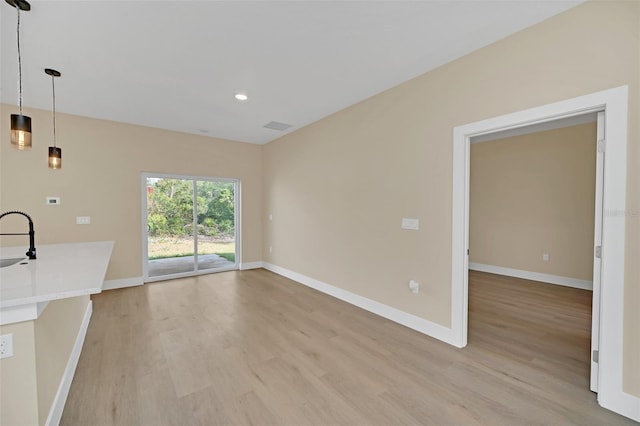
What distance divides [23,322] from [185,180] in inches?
173

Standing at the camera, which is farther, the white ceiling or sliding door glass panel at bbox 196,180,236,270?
sliding door glass panel at bbox 196,180,236,270

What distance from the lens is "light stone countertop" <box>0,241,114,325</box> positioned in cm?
125

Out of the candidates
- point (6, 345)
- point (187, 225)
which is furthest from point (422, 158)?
point (187, 225)

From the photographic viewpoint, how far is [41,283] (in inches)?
56.7

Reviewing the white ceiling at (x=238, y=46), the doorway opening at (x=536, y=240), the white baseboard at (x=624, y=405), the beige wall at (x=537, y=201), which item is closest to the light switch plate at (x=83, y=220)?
the white ceiling at (x=238, y=46)

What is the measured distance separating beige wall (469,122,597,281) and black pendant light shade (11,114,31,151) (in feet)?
23.0

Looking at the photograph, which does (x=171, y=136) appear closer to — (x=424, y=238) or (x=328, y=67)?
(x=328, y=67)

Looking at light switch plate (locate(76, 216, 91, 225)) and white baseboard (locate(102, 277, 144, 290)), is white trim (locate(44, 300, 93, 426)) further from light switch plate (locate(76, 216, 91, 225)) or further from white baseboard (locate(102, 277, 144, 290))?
light switch plate (locate(76, 216, 91, 225))

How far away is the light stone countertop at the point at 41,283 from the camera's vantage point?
4.09ft

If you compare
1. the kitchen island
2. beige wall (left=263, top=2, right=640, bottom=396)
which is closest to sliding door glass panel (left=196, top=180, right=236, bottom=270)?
beige wall (left=263, top=2, right=640, bottom=396)

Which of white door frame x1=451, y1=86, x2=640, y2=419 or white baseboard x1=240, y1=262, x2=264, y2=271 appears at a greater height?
white door frame x1=451, y1=86, x2=640, y2=419

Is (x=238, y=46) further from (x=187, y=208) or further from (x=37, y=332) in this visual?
(x=187, y=208)

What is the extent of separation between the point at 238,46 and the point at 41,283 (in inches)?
89.5

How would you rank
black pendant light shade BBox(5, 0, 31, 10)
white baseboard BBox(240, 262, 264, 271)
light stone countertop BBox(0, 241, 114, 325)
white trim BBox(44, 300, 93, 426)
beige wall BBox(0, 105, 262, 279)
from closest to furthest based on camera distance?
light stone countertop BBox(0, 241, 114, 325)
white trim BBox(44, 300, 93, 426)
black pendant light shade BBox(5, 0, 31, 10)
beige wall BBox(0, 105, 262, 279)
white baseboard BBox(240, 262, 264, 271)
